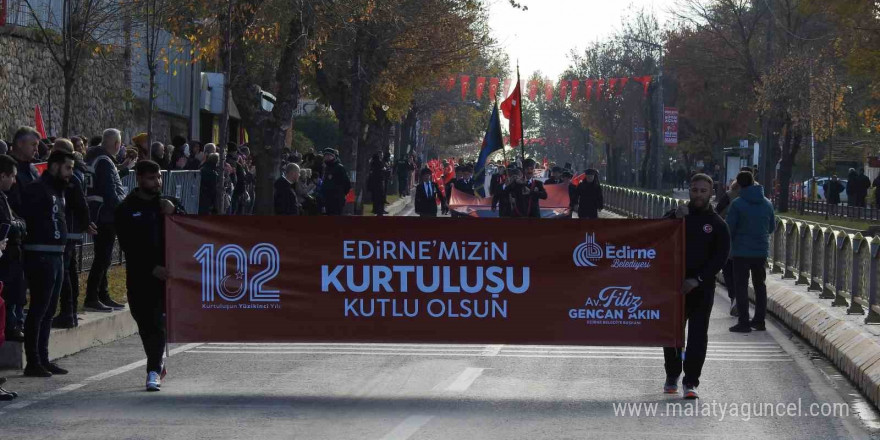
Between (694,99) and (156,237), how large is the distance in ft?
228

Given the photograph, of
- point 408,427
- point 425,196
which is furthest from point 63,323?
point 425,196

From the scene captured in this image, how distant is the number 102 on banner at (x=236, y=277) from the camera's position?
35.0 feet

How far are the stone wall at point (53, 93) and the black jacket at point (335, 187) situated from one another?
571cm

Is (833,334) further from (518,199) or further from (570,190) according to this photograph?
(570,190)

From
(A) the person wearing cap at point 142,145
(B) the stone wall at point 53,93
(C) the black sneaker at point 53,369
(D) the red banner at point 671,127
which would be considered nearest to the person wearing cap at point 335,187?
(B) the stone wall at point 53,93

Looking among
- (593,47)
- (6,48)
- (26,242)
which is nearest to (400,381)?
(26,242)

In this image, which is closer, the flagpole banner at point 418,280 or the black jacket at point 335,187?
the flagpole banner at point 418,280

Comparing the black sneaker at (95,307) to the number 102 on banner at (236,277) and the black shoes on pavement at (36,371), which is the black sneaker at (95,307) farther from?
the number 102 on banner at (236,277)

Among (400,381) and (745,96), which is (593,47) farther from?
(400,381)

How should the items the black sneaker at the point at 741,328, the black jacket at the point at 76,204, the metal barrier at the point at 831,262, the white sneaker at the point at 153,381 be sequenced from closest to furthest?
the white sneaker at the point at 153,381
the black jacket at the point at 76,204
the metal barrier at the point at 831,262
the black sneaker at the point at 741,328

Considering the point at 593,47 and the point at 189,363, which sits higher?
the point at 593,47

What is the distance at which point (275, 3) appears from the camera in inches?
1035

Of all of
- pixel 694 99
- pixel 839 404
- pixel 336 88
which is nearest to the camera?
pixel 839 404

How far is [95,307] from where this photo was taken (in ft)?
45.5
